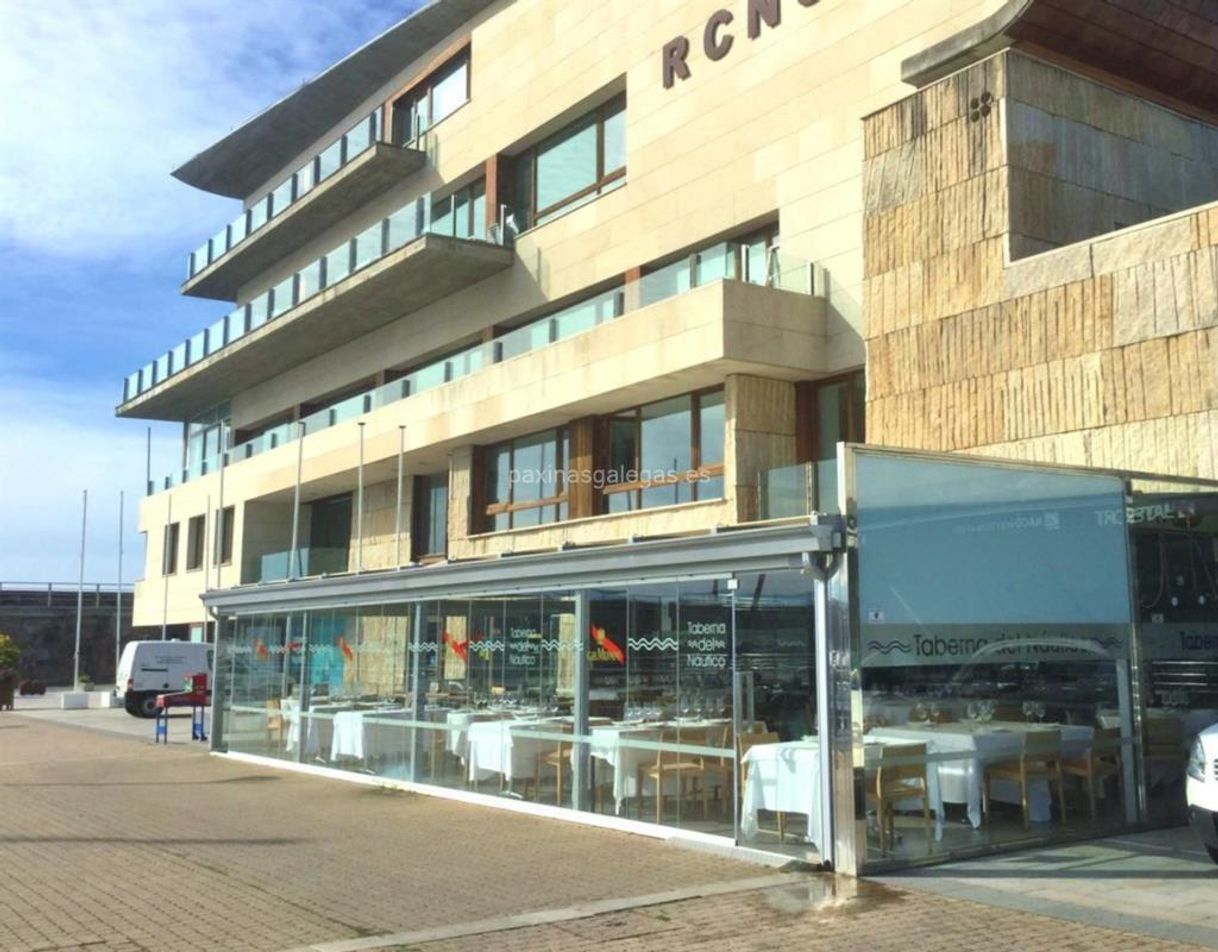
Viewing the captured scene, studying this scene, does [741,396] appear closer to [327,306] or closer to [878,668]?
[878,668]

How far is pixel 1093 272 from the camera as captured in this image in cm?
1485

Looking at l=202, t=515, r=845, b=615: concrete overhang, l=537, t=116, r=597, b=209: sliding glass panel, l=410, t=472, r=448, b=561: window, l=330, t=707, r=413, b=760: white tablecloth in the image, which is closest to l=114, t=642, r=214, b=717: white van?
l=410, t=472, r=448, b=561: window

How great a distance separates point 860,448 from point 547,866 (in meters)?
4.33

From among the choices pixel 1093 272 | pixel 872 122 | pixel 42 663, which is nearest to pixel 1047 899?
pixel 1093 272

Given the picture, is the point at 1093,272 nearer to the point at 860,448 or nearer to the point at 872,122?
the point at 872,122

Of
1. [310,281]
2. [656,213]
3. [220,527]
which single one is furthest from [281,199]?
[656,213]

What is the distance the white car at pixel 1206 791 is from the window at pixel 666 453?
11.6m

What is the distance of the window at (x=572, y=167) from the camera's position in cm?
2641

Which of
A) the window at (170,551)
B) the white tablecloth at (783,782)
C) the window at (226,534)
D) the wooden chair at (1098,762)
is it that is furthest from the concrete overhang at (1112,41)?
the window at (170,551)

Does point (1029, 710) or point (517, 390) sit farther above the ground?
point (517, 390)

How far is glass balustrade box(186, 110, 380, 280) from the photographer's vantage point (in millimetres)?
33781

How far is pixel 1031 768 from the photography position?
11258 millimetres

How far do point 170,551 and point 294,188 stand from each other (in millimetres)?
15666

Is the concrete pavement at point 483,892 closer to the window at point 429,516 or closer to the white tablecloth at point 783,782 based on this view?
the white tablecloth at point 783,782
